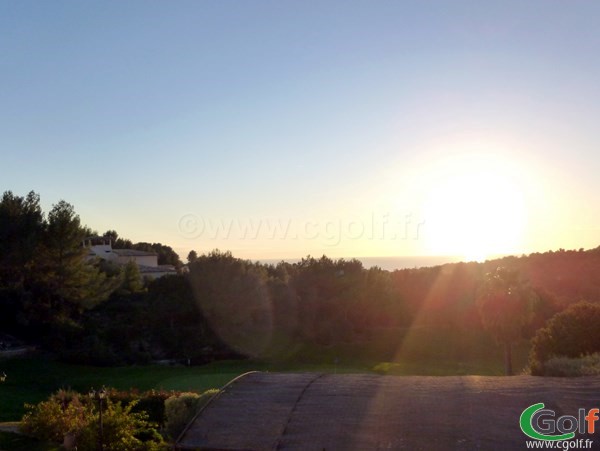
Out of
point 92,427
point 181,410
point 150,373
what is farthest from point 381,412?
point 150,373

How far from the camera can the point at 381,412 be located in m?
12.0

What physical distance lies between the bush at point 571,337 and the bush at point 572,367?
352 centimetres

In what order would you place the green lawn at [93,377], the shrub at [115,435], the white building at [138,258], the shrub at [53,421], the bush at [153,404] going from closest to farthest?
1. the shrub at [115,435]
2. the shrub at [53,421]
3. the bush at [153,404]
4. the green lawn at [93,377]
5. the white building at [138,258]

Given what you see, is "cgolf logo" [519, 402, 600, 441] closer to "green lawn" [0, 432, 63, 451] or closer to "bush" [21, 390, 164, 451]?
"bush" [21, 390, 164, 451]

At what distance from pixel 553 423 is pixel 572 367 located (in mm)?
7445

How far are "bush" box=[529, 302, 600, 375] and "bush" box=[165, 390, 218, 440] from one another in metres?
12.6

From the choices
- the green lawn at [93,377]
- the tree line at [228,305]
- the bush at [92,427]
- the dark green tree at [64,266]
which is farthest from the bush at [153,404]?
the dark green tree at [64,266]

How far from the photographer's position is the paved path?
11.1 metres

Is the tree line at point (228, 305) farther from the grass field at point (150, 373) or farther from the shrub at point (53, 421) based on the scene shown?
the shrub at point (53, 421)

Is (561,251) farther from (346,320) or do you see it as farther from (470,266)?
(346,320)

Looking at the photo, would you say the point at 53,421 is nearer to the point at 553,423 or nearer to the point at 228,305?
the point at 553,423

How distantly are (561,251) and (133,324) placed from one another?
46.7 meters

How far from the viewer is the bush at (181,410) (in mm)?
14641

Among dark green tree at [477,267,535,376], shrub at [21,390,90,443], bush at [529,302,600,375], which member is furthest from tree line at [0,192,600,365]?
shrub at [21,390,90,443]
